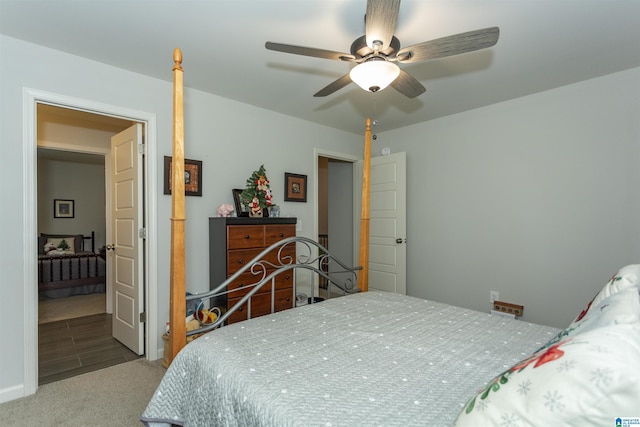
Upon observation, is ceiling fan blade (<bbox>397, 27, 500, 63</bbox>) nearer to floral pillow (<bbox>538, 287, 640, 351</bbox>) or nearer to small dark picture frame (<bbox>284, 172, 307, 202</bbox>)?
floral pillow (<bbox>538, 287, 640, 351</bbox>)

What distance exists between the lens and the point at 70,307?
446 centimetres

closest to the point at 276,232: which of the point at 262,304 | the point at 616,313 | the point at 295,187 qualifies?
the point at 262,304

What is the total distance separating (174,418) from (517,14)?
110 inches

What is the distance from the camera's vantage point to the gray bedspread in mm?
922

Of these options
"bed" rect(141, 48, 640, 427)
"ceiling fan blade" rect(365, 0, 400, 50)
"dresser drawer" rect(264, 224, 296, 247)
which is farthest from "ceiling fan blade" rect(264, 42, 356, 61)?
"dresser drawer" rect(264, 224, 296, 247)

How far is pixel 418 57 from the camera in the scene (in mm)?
1794

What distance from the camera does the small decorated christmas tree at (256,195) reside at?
313cm

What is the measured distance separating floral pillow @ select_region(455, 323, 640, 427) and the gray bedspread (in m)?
0.23

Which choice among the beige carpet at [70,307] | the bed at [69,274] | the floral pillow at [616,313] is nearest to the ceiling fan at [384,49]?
the floral pillow at [616,313]

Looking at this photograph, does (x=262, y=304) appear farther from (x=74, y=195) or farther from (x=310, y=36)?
(x=74, y=195)

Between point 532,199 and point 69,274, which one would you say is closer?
point 532,199

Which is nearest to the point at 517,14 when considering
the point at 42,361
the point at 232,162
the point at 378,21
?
the point at 378,21

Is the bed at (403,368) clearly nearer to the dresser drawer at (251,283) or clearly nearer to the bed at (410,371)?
the bed at (410,371)

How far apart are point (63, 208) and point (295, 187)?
19.6 feet
